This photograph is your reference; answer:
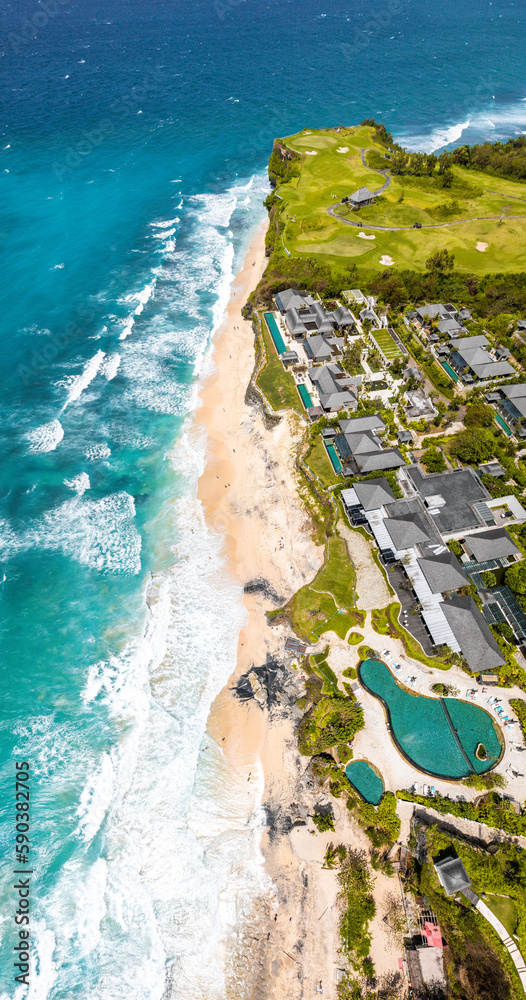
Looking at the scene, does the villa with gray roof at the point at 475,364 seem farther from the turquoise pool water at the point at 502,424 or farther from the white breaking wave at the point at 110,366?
the white breaking wave at the point at 110,366

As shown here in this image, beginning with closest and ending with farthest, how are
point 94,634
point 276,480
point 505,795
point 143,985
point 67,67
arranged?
1. point 143,985
2. point 505,795
3. point 94,634
4. point 276,480
5. point 67,67

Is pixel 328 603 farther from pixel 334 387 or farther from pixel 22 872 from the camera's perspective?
pixel 22 872

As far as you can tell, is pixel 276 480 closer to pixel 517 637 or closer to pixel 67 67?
pixel 517 637

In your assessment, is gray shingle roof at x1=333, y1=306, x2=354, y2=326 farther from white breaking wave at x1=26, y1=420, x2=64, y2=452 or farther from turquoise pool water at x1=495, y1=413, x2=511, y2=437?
white breaking wave at x1=26, y1=420, x2=64, y2=452

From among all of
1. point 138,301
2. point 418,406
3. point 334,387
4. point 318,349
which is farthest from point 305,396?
point 138,301

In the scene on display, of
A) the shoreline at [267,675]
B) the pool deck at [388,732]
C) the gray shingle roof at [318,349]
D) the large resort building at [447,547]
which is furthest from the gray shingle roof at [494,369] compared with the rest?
the pool deck at [388,732]

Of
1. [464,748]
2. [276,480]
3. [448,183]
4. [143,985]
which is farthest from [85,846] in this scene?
[448,183]
